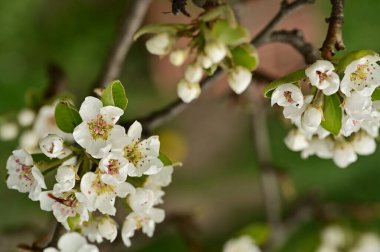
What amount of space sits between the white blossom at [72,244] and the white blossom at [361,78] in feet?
1.62

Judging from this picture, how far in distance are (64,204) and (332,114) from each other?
427mm

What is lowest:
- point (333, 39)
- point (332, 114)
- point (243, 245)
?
point (243, 245)

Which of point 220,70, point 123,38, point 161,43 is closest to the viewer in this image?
point 161,43

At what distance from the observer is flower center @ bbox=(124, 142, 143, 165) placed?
0.94 metres

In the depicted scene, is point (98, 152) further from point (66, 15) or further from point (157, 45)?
point (66, 15)

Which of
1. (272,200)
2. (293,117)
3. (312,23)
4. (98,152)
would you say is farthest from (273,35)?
(312,23)

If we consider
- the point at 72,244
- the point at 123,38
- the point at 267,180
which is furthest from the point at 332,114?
the point at 267,180

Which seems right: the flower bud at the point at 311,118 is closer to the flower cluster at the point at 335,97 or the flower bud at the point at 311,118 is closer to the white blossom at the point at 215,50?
the flower cluster at the point at 335,97

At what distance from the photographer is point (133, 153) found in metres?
0.95

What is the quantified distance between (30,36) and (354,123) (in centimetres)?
147

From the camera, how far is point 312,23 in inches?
84.6

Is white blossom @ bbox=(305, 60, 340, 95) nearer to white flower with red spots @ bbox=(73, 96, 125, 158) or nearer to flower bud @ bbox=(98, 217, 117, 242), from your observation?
white flower with red spots @ bbox=(73, 96, 125, 158)

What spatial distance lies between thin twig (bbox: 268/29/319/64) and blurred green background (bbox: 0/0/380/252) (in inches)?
33.5

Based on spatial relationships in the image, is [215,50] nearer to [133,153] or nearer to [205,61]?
[205,61]
